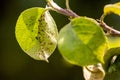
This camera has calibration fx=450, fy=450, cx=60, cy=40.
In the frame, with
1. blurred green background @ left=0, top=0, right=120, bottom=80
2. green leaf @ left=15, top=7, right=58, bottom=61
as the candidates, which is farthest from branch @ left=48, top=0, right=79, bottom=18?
blurred green background @ left=0, top=0, right=120, bottom=80

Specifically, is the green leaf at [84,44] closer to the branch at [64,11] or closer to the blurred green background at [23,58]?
the branch at [64,11]

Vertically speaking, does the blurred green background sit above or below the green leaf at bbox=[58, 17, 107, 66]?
below

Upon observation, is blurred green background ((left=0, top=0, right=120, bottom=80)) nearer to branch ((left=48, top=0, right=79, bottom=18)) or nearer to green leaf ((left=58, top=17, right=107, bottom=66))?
branch ((left=48, top=0, right=79, bottom=18))

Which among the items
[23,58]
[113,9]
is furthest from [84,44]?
[23,58]

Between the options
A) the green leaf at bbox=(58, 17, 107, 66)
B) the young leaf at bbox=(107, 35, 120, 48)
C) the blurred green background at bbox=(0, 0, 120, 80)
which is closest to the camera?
the green leaf at bbox=(58, 17, 107, 66)

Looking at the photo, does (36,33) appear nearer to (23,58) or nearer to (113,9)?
(113,9)

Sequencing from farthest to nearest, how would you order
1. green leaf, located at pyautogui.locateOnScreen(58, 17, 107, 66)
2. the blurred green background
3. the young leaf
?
the blurred green background → the young leaf → green leaf, located at pyautogui.locateOnScreen(58, 17, 107, 66)

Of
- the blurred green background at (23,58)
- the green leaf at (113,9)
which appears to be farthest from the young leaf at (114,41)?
the blurred green background at (23,58)

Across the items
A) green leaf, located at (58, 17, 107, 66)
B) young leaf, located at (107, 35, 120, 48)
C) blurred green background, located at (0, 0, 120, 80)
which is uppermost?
green leaf, located at (58, 17, 107, 66)
